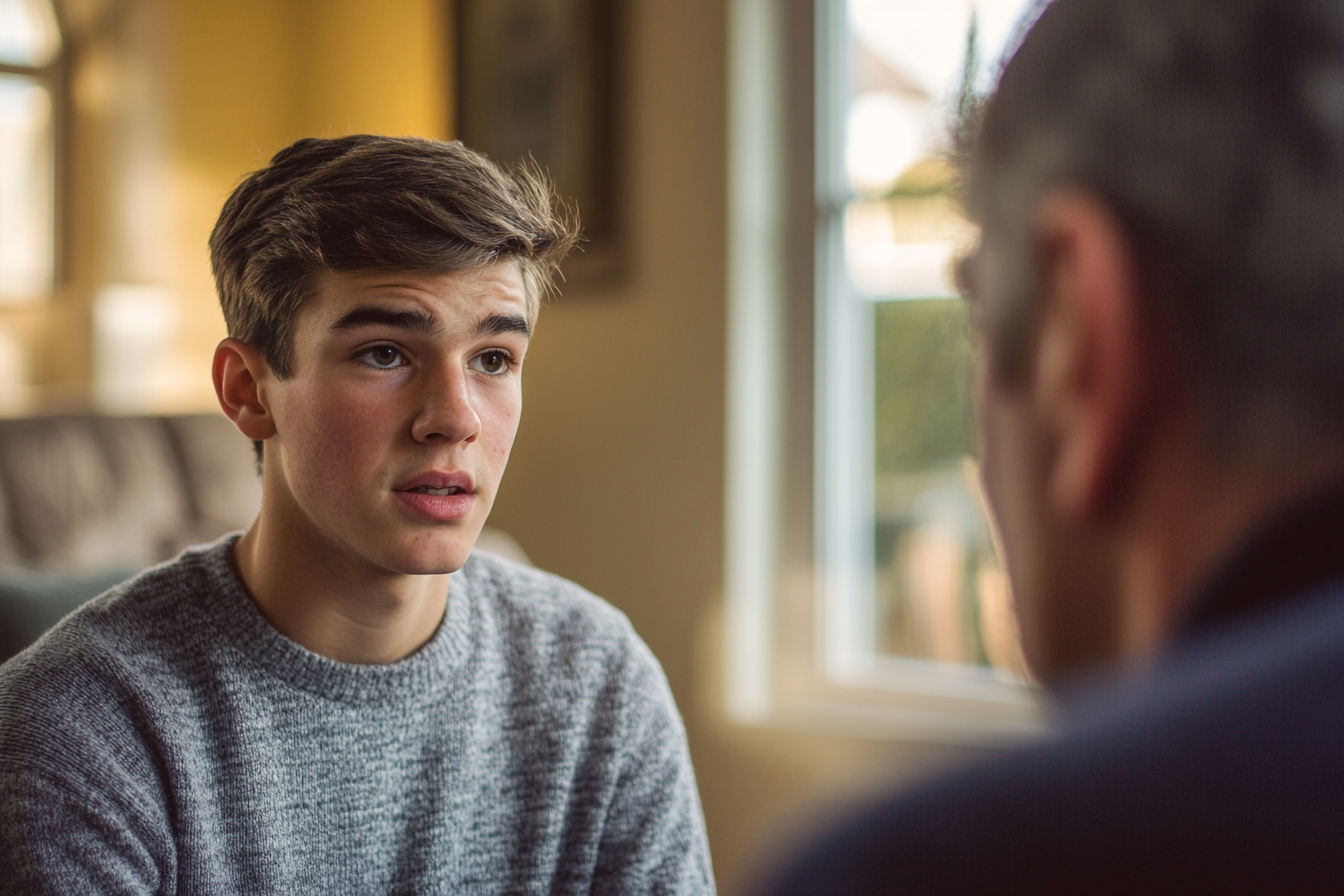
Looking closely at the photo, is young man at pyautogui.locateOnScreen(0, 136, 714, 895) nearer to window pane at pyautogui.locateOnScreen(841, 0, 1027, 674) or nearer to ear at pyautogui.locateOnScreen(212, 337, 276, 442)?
ear at pyautogui.locateOnScreen(212, 337, 276, 442)

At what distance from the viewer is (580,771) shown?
1.20 m

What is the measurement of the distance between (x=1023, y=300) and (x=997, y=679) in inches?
87.2

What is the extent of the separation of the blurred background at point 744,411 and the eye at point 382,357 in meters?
1.30

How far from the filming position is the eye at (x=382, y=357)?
104 cm

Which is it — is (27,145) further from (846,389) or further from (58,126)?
(846,389)

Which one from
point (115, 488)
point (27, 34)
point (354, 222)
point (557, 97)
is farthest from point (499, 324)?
point (27, 34)

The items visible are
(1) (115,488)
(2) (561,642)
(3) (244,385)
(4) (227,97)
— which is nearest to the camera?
(3) (244,385)

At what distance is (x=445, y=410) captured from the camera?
1025 mm

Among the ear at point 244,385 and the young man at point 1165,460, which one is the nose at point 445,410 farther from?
the young man at point 1165,460

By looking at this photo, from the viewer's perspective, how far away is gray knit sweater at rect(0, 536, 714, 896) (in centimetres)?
95

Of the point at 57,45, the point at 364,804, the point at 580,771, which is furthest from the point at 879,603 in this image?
the point at 57,45

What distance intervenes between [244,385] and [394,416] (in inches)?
7.3

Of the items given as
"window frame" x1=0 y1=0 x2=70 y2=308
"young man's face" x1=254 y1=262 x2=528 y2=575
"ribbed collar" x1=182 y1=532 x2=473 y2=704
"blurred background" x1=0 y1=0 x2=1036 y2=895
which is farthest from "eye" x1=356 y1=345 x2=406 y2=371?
"window frame" x1=0 y1=0 x2=70 y2=308

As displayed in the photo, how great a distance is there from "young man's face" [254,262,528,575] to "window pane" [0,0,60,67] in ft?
12.4
